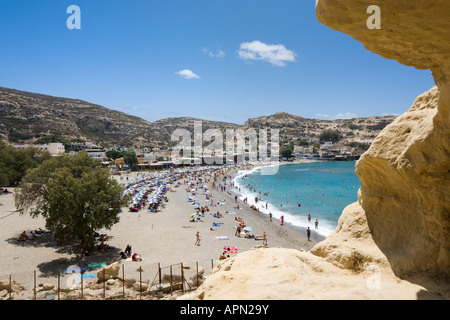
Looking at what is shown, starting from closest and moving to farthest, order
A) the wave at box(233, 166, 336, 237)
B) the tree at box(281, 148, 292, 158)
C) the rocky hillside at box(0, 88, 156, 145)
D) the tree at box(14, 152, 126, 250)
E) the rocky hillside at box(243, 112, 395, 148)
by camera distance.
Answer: the tree at box(14, 152, 126, 250) → the wave at box(233, 166, 336, 237) → the rocky hillside at box(0, 88, 156, 145) → the tree at box(281, 148, 292, 158) → the rocky hillside at box(243, 112, 395, 148)

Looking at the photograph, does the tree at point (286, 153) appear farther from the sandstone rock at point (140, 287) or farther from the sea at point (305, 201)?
the sandstone rock at point (140, 287)

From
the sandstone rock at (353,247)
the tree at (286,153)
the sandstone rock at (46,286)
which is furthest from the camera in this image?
the tree at (286,153)

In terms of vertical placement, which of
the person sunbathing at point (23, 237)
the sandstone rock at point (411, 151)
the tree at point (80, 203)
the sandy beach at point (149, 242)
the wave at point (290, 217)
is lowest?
the wave at point (290, 217)

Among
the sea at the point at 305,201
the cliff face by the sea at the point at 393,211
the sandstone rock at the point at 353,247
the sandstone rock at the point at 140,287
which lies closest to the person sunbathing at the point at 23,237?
the sandstone rock at the point at 140,287

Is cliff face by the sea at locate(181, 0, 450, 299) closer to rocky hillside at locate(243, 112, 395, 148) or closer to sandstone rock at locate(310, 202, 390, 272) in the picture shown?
sandstone rock at locate(310, 202, 390, 272)

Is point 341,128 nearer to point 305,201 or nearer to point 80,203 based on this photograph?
point 305,201

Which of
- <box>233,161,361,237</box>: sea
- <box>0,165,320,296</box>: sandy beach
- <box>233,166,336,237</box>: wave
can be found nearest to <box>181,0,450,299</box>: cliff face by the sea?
<box>0,165,320,296</box>: sandy beach

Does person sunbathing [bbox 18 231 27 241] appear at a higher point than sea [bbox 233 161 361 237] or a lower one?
higher
